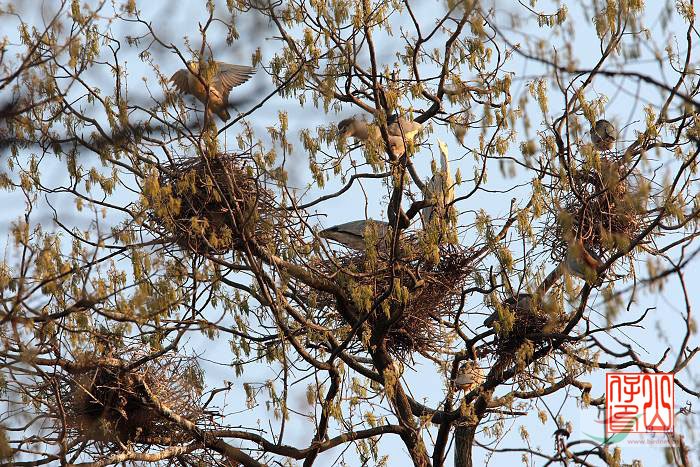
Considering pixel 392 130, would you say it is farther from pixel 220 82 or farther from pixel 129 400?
pixel 129 400

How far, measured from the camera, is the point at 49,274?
702 centimetres

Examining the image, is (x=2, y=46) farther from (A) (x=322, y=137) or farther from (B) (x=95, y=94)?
(A) (x=322, y=137)

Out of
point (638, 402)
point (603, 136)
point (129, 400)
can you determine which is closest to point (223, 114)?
point (129, 400)

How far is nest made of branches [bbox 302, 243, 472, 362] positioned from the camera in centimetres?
901

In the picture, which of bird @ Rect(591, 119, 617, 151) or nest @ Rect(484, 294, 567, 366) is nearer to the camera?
Answer: nest @ Rect(484, 294, 567, 366)

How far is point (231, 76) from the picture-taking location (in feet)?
34.4

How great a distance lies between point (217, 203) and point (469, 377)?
2.42 meters

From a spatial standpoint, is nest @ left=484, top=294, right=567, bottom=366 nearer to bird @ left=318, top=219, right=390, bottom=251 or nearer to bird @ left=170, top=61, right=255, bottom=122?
bird @ left=318, top=219, right=390, bottom=251

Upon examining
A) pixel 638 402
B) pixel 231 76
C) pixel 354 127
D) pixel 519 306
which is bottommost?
pixel 638 402

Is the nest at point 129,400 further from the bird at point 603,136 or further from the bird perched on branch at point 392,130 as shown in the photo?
the bird at point 603,136

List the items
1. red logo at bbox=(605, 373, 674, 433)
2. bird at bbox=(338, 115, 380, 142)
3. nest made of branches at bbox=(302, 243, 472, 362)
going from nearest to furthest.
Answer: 1. red logo at bbox=(605, 373, 674, 433)
2. nest made of branches at bbox=(302, 243, 472, 362)
3. bird at bbox=(338, 115, 380, 142)

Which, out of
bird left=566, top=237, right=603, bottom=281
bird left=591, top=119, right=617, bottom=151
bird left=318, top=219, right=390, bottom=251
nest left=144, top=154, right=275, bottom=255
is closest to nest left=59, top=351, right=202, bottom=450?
nest left=144, top=154, right=275, bottom=255

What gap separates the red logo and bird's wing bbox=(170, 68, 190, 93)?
4.04 metres

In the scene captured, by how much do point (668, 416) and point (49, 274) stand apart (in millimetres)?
3917
